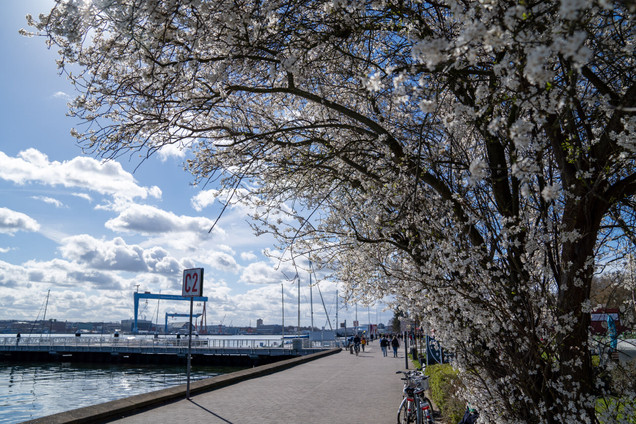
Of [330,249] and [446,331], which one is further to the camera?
[330,249]

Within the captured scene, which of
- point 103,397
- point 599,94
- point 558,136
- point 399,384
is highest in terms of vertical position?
point 599,94

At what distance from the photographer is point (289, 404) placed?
1048cm

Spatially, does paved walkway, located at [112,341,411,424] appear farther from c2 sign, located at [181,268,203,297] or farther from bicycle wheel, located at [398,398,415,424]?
c2 sign, located at [181,268,203,297]

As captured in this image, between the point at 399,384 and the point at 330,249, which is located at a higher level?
the point at 330,249

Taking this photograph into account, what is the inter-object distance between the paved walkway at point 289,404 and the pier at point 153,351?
1135 inches

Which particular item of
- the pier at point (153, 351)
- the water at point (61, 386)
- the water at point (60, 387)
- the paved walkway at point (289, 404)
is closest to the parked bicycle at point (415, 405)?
the paved walkway at point (289, 404)

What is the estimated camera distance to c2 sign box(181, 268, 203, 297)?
1055 cm

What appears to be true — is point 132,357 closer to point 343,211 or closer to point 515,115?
point 343,211

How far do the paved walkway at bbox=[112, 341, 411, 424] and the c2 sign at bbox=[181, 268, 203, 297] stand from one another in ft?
7.86

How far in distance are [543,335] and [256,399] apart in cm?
798

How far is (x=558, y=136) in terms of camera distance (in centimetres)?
446

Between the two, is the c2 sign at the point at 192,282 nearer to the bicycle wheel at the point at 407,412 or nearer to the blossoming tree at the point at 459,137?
the blossoming tree at the point at 459,137

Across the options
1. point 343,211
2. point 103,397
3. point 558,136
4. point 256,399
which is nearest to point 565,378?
point 558,136

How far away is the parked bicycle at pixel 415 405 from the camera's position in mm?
7754
